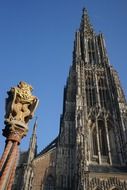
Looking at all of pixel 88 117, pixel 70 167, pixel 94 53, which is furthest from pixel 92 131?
pixel 94 53

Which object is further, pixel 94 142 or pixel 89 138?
pixel 94 142

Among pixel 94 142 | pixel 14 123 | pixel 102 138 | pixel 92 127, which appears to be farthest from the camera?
pixel 92 127

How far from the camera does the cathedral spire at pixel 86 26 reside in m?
40.0

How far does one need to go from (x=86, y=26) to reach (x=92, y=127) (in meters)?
22.1

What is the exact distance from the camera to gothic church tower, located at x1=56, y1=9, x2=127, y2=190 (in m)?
20.1

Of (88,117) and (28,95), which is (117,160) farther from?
(28,95)

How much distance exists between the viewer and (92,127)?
85.1 ft

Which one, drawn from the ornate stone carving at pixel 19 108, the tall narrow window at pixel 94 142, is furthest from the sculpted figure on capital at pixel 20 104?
the tall narrow window at pixel 94 142

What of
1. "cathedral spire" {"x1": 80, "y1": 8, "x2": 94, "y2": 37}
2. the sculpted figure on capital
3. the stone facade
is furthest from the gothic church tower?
the sculpted figure on capital

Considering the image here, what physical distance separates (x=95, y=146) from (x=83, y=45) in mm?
17688

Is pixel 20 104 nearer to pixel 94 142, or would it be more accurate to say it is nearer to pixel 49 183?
pixel 49 183

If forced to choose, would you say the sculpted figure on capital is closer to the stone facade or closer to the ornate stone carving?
the ornate stone carving

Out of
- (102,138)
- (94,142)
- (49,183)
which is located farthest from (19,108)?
(102,138)

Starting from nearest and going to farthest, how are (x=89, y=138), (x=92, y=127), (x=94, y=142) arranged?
(x=89, y=138) → (x=94, y=142) → (x=92, y=127)
